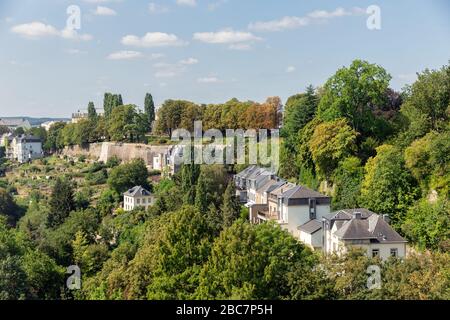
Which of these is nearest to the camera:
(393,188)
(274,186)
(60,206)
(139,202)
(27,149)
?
(393,188)

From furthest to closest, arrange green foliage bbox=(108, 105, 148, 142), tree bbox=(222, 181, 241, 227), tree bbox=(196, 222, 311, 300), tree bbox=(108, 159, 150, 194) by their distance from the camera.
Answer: green foliage bbox=(108, 105, 148, 142)
tree bbox=(108, 159, 150, 194)
tree bbox=(222, 181, 241, 227)
tree bbox=(196, 222, 311, 300)

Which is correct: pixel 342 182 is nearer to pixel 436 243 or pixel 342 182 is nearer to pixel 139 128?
pixel 436 243

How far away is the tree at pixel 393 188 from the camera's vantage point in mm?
20422

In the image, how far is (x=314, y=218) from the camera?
2317cm

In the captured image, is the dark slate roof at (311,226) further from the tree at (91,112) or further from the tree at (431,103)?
the tree at (91,112)

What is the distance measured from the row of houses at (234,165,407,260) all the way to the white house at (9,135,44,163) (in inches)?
1386

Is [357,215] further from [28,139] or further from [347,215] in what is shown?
[28,139]

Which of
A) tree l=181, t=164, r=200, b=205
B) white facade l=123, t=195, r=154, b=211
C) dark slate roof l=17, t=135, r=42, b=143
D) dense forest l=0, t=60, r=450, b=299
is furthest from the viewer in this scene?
dark slate roof l=17, t=135, r=42, b=143

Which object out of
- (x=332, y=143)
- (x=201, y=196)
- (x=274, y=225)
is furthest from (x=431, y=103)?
(x=201, y=196)

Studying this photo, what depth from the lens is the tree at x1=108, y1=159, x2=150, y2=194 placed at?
37219 millimetres

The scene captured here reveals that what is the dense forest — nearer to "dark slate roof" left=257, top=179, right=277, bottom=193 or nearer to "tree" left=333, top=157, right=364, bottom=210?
"tree" left=333, top=157, right=364, bottom=210

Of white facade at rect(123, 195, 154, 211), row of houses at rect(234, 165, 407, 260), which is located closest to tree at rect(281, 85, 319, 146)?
row of houses at rect(234, 165, 407, 260)

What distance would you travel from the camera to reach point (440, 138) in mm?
18859

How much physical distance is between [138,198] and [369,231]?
17811 mm
